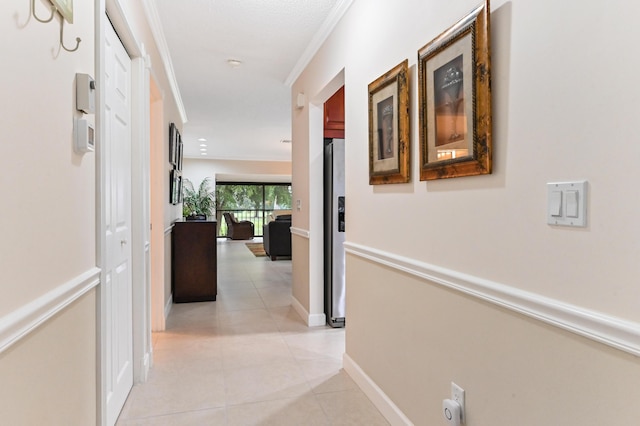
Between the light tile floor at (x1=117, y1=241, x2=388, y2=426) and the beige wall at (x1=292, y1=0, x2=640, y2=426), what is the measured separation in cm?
46

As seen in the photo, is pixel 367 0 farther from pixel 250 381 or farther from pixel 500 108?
pixel 250 381

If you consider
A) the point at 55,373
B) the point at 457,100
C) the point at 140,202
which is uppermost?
the point at 457,100

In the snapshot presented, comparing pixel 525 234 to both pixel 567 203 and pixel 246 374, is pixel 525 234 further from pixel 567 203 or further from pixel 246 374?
pixel 246 374

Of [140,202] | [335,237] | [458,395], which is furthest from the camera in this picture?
[335,237]

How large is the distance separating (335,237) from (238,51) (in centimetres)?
180

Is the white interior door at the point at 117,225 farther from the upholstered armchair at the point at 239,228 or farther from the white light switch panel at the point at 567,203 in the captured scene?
the upholstered armchair at the point at 239,228

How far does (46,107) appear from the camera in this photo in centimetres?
109

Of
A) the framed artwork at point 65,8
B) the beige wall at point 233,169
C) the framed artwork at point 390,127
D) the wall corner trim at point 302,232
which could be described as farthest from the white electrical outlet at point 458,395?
the beige wall at point 233,169

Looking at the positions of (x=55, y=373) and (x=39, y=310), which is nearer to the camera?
(x=39, y=310)

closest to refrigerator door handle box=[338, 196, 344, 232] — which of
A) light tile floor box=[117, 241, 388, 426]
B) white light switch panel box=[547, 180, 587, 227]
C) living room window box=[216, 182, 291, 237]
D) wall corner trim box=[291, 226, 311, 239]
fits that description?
wall corner trim box=[291, 226, 311, 239]

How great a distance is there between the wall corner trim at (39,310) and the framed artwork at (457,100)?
1.34 m

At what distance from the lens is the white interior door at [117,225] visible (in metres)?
1.87

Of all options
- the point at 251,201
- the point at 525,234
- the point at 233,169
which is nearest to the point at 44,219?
the point at 525,234

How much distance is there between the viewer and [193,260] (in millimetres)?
4340
